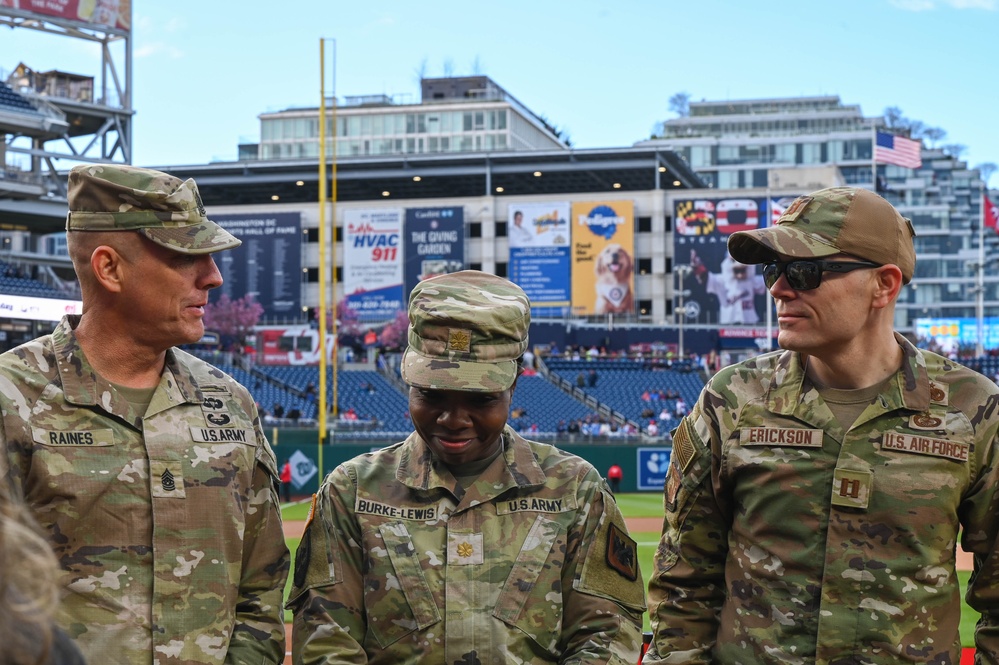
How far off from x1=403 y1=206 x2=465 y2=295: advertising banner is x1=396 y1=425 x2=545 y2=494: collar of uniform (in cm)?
4923

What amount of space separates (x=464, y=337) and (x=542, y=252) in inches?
1954

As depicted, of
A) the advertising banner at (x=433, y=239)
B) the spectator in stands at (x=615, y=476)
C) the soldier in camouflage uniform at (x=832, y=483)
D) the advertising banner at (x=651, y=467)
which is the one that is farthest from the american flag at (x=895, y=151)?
the soldier in camouflage uniform at (x=832, y=483)

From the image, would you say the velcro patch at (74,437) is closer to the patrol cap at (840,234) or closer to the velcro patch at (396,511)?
the velcro patch at (396,511)

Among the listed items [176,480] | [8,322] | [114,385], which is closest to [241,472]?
[176,480]

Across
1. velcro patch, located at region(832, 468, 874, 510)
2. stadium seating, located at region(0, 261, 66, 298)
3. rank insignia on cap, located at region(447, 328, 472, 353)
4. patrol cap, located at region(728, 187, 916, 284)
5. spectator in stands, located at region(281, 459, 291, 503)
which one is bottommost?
spectator in stands, located at region(281, 459, 291, 503)

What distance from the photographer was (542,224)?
5316 cm

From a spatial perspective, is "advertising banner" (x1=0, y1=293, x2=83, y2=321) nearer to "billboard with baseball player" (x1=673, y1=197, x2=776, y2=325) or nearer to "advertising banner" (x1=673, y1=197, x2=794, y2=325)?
"advertising banner" (x1=673, y1=197, x2=794, y2=325)

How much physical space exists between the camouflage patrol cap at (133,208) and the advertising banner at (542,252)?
47.8 m

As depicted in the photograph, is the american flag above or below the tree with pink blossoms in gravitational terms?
above

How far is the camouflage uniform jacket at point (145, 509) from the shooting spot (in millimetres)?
3166

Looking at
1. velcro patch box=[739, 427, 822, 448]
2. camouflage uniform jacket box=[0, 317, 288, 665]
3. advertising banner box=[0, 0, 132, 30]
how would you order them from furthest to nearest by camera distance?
advertising banner box=[0, 0, 132, 30] → velcro patch box=[739, 427, 822, 448] → camouflage uniform jacket box=[0, 317, 288, 665]

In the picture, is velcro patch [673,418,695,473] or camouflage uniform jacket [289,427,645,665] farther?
velcro patch [673,418,695,473]

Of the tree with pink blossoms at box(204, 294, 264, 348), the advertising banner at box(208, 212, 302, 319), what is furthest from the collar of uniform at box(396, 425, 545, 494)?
the advertising banner at box(208, 212, 302, 319)

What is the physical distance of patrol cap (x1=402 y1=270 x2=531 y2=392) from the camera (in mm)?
3254
